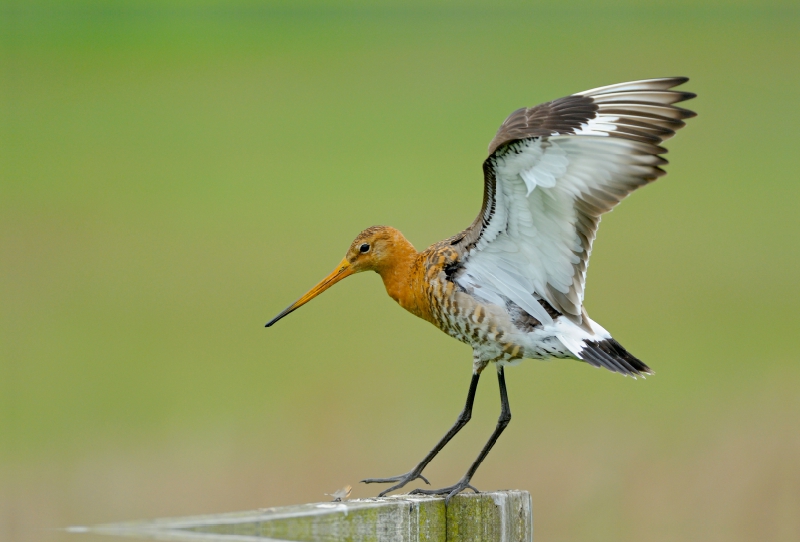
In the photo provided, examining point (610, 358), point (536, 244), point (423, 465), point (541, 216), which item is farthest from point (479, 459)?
point (541, 216)

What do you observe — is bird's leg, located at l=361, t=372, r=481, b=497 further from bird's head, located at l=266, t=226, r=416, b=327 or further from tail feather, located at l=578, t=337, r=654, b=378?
bird's head, located at l=266, t=226, r=416, b=327

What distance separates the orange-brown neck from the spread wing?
367 millimetres

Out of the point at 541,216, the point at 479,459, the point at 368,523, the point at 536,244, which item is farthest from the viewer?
the point at 536,244

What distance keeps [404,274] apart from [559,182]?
1.27m

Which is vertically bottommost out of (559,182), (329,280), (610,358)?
(610,358)

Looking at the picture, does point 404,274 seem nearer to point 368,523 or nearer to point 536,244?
point 536,244

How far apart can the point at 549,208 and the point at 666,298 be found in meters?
9.15

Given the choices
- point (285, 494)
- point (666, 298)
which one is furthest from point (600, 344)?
point (666, 298)

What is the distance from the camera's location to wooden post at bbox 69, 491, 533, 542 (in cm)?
271

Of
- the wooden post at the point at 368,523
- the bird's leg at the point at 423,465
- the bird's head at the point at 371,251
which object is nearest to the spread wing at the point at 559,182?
the bird's head at the point at 371,251

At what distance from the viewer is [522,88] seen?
2320 centimetres

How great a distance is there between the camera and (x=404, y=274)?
6.68 meters

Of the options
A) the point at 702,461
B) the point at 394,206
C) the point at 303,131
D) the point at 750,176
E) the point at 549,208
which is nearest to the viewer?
the point at 549,208

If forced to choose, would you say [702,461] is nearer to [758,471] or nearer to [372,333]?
[758,471]
